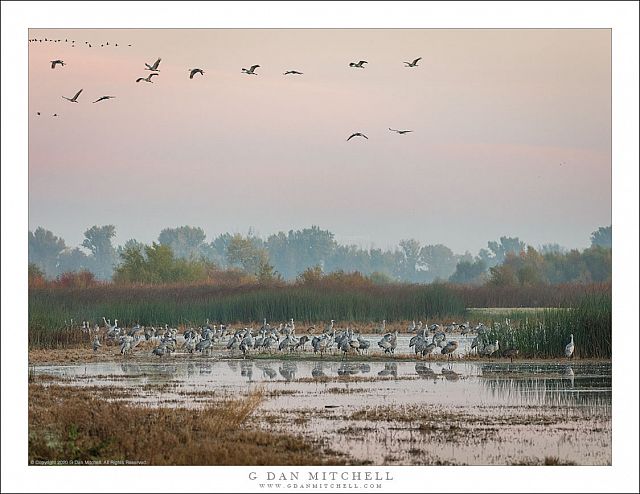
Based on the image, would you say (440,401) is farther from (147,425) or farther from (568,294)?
(568,294)

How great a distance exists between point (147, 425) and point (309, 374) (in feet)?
19.6

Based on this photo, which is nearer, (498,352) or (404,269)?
(498,352)

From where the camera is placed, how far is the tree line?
37.2m

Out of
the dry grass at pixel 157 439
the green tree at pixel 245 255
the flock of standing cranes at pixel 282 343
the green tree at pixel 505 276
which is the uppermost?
the green tree at pixel 245 255

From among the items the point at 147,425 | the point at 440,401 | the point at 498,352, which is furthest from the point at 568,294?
the point at 147,425

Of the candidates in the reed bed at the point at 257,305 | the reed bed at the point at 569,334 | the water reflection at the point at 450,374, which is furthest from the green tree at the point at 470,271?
the water reflection at the point at 450,374

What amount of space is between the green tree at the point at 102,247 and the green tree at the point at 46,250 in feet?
5.84

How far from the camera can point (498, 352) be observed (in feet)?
66.5

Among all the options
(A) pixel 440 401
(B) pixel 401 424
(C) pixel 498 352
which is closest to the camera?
(B) pixel 401 424

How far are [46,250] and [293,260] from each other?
17.4 meters

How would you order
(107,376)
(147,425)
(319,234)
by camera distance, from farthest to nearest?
1. (319,234)
2. (107,376)
3. (147,425)

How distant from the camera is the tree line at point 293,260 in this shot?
37.2m

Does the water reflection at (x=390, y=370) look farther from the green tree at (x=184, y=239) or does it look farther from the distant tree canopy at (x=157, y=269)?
the green tree at (x=184, y=239)

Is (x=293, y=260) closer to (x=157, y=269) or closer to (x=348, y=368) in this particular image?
(x=157, y=269)
